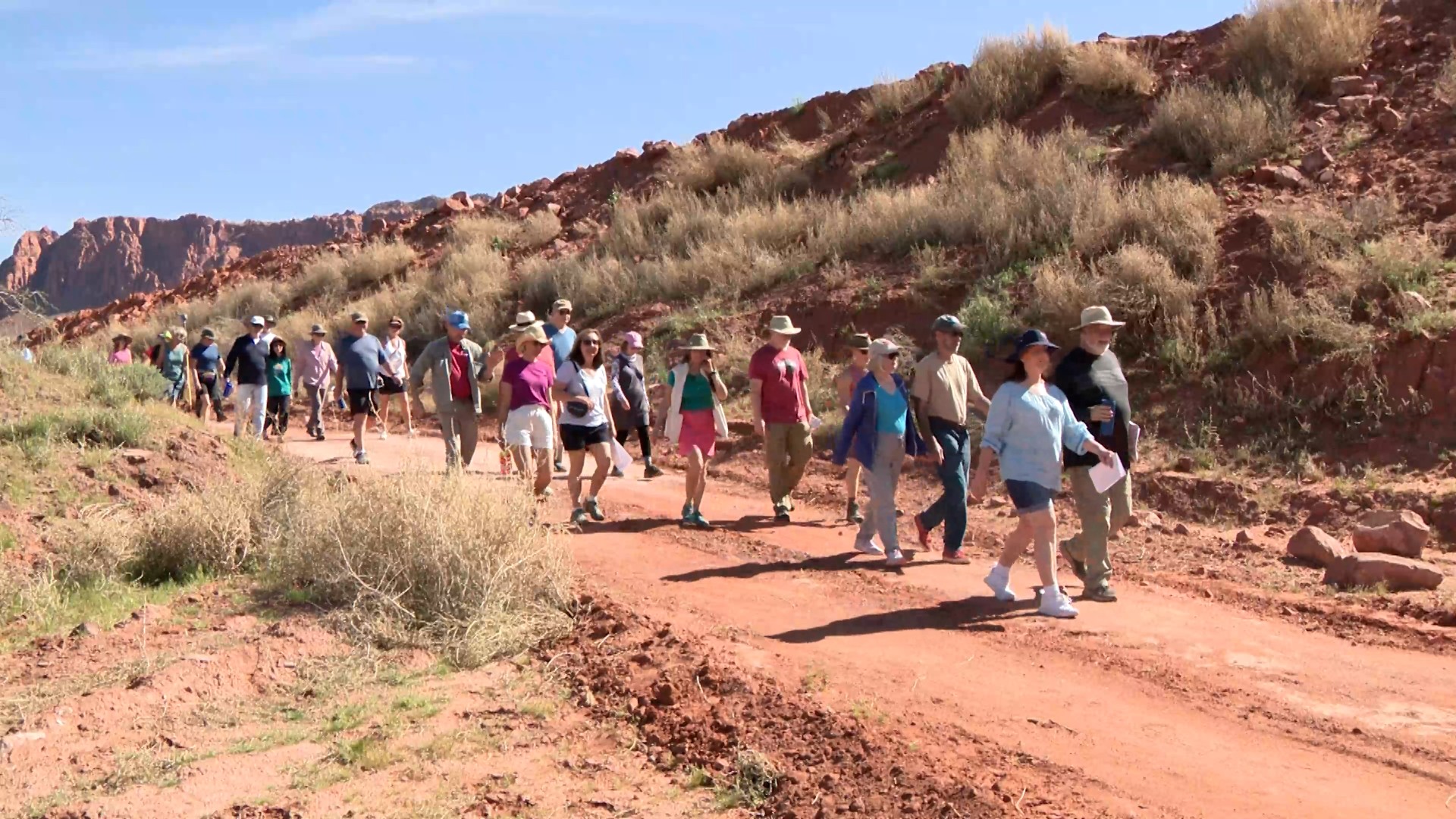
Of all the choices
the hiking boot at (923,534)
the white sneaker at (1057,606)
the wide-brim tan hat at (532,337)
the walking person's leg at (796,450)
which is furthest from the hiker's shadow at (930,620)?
the wide-brim tan hat at (532,337)

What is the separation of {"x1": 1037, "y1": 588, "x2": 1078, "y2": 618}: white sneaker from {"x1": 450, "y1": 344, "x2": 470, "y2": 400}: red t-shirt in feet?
20.6

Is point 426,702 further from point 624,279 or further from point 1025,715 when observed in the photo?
point 624,279

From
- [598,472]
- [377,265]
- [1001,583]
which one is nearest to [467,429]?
[598,472]

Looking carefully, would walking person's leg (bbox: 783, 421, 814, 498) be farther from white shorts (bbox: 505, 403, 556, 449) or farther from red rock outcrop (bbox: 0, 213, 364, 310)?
red rock outcrop (bbox: 0, 213, 364, 310)

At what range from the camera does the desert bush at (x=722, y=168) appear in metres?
26.4

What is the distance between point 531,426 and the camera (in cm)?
1068

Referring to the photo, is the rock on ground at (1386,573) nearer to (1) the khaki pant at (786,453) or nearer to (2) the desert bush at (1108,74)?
(1) the khaki pant at (786,453)

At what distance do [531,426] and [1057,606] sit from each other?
15.5 ft

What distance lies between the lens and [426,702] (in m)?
6.55

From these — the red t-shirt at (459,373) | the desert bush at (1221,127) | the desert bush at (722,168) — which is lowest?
the red t-shirt at (459,373)

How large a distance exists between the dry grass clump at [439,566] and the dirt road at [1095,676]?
0.70 m

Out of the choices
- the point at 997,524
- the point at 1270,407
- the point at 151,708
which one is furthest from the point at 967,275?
the point at 151,708

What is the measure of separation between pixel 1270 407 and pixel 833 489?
14.5 feet

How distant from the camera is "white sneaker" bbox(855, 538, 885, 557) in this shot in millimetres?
9789
